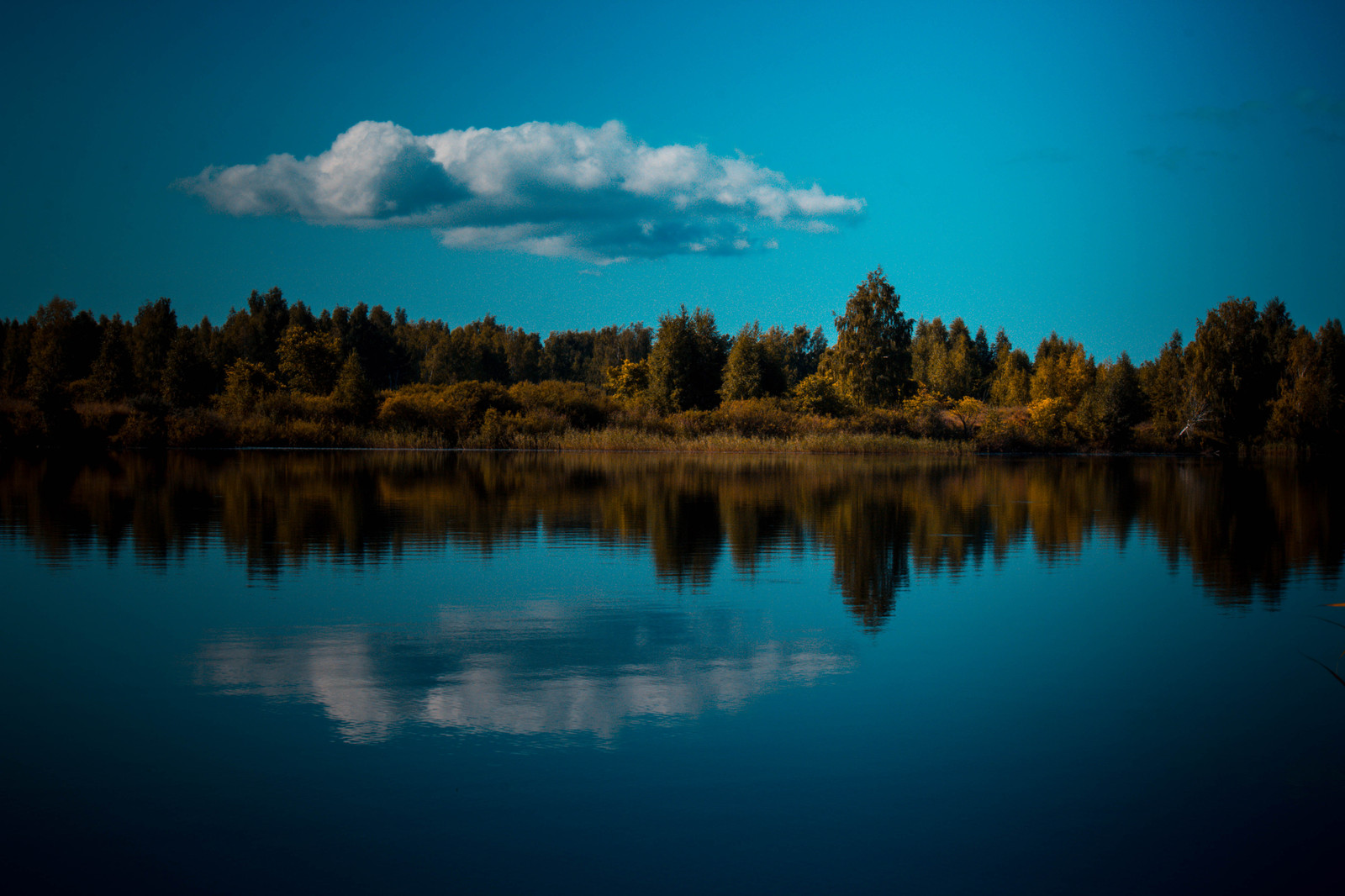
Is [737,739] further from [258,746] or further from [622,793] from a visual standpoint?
[258,746]

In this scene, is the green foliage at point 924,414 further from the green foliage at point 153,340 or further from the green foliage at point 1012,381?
the green foliage at point 153,340

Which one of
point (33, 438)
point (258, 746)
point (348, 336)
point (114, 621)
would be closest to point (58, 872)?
point (258, 746)

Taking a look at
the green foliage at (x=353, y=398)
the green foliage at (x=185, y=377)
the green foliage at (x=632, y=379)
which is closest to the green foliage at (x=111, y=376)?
the green foliage at (x=185, y=377)

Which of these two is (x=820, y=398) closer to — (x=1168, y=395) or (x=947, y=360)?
(x=1168, y=395)

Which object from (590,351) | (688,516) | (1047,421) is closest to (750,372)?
(1047,421)

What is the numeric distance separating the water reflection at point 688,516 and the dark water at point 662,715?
201 mm

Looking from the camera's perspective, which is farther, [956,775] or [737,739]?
[737,739]

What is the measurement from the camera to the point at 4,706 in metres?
5.71

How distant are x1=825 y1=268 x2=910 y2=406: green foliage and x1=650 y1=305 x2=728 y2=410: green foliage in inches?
350

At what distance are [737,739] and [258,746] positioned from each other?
2.61m

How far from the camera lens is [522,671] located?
656 centimetres

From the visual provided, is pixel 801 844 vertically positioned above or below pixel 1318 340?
below

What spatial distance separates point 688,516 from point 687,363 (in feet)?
153

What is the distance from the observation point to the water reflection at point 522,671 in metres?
5.60
